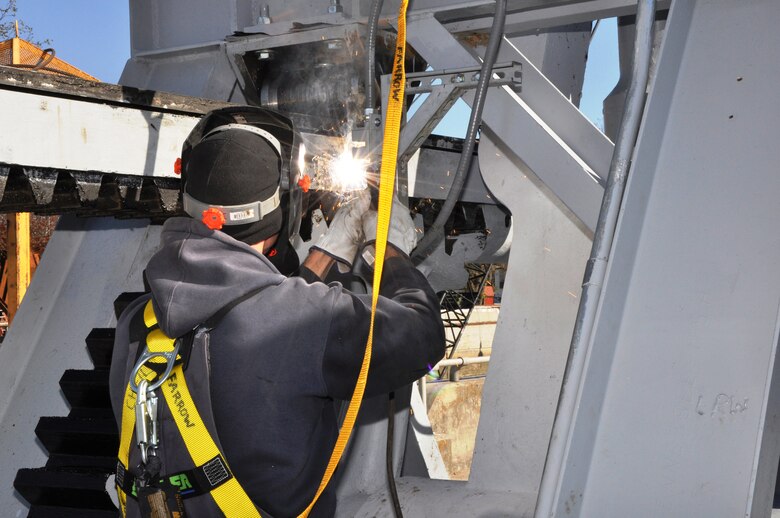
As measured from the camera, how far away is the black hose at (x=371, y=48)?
267cm

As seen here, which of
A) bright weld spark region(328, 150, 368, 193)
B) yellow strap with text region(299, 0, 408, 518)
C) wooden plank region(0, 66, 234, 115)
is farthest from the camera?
bright weld spark region(328, 150, 368, 193)

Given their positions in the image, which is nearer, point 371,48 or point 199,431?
point 199,431

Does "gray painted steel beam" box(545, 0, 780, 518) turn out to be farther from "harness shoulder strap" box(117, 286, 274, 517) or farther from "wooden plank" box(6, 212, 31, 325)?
"wooden plank" box(6, 212, 31, 325)

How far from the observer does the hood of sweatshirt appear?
5.86ft

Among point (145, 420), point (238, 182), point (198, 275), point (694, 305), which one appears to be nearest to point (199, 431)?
point (145, 420)

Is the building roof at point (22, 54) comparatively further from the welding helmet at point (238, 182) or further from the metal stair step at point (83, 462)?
the welding helmet at point (238, 182)

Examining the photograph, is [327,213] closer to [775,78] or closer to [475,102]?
[475,102]

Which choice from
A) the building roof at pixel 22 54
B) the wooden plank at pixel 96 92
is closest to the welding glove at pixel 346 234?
the wooden plank at pixel 96 92

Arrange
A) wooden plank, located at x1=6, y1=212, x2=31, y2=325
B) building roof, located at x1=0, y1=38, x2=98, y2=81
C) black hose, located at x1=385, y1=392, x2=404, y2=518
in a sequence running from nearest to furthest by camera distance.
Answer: black hose, located at x1=385, y1=392, x2=404, y2=518 → building roof, located at x1=0, y1=38, x2=98, y2=81 → wooden plank, located at x1=6, y1=212, x2=31, y2=325

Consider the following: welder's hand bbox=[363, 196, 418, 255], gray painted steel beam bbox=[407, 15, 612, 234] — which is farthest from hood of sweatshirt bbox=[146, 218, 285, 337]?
gray painted steel beam bbox=[407, 15, 612, 234]

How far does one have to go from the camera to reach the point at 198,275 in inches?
72.0

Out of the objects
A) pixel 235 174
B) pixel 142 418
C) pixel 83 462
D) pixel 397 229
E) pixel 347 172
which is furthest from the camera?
pixel 83 462

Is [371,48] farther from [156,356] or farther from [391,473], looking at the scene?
[391,473]

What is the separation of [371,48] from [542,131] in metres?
0.65
